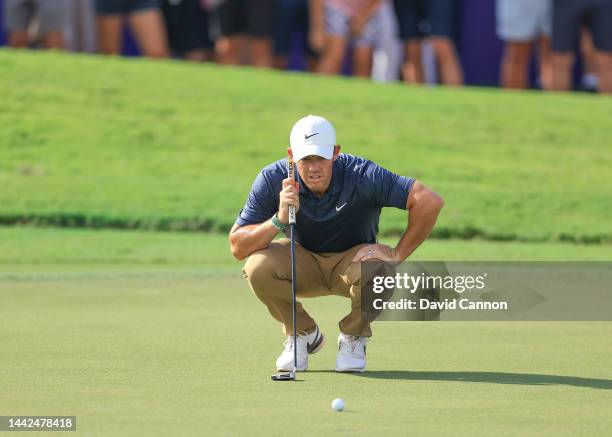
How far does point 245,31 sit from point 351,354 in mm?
17923

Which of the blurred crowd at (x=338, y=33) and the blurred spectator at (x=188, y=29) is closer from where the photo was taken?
the blurred crowd at (x=338, y=33)

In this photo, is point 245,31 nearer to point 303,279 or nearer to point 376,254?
point 303,279

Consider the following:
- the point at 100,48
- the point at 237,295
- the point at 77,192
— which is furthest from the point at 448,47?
the point at 237,295

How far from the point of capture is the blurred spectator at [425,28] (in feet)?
82.5

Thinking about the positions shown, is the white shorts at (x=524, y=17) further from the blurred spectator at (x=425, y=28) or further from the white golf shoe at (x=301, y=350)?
the white golf shoe at (x=301, y=350)

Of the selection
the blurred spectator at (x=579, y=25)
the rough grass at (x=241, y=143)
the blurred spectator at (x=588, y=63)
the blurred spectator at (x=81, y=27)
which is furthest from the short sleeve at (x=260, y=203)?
the blurred spectator at (x=588, y=63)

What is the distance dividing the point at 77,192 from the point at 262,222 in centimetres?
1112

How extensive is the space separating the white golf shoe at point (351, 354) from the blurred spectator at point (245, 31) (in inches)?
672

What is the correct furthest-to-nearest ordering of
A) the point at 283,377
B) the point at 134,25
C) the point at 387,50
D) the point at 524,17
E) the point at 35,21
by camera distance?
1. the point at 387,50
2. the point at 524,17
3. the point at 134,25
4. the point at 35,21
5. the point at 283,377

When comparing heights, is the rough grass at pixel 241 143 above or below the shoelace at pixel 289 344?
above

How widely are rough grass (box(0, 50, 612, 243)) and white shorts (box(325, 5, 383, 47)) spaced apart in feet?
2.48

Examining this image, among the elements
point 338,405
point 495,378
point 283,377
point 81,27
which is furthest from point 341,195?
point 81,27

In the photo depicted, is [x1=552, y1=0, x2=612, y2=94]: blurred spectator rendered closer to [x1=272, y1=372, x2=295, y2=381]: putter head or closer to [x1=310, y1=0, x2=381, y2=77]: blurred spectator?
[x1=310, y1=0, x2=381, y2=77]: blurred spectator

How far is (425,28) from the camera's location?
25.5 metres
